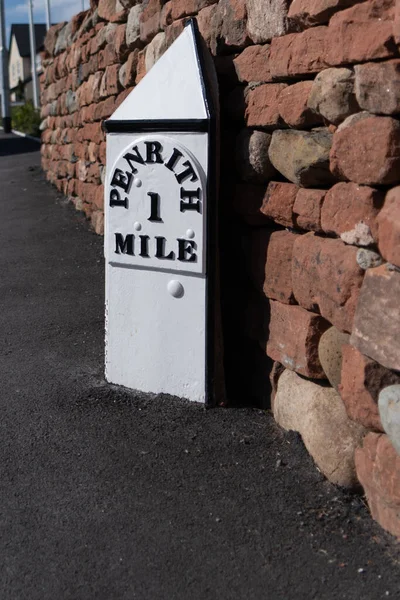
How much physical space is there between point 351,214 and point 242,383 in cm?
170

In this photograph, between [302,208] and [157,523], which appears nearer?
[157,523]

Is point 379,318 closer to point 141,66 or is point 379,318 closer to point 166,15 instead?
point 166,15

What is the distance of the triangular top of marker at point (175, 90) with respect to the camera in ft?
14.6

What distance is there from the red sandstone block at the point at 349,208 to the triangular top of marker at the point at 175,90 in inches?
39.6

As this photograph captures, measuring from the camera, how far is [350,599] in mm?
3016

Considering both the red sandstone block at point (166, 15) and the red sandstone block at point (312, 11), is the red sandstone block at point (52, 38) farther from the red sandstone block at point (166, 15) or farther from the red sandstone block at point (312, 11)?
the red sandstone block at point (312, 11)

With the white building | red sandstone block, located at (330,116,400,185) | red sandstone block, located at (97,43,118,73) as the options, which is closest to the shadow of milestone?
red sandstone block, located at (97,43,118,73)

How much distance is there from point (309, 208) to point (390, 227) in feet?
2.76

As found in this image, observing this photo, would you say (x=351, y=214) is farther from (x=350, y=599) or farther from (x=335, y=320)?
(x=350, y=599)

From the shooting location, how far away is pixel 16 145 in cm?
2075

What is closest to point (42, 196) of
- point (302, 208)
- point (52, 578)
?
point (302, 208)

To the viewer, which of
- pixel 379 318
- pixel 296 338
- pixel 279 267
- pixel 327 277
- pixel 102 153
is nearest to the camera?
pixel 379 318

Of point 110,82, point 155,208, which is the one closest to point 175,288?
point 155,208

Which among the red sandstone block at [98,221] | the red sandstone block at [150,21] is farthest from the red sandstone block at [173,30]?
the red sandstone block at [98,221]
